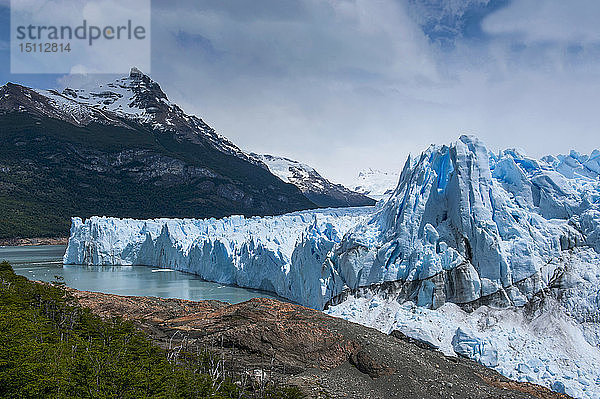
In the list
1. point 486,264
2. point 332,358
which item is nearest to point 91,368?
point 332,358

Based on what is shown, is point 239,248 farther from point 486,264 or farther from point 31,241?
point 31,241

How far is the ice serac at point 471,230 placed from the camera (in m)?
14.6

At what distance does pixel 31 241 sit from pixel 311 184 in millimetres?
104317

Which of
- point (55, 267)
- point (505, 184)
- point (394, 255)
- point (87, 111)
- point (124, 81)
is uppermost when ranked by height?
point (124, 81)

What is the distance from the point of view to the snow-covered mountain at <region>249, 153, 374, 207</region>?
5758 inches

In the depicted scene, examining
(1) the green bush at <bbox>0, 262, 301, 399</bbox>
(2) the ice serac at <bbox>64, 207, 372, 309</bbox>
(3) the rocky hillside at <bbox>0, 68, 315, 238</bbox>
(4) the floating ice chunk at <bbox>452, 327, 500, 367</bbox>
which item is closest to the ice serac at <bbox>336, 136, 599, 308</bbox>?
(4) the floating ice chunk at <bbox>452, 327, 500, 367</bbox>

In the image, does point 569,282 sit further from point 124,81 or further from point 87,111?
point 124,81

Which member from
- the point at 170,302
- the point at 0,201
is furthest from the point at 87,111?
the point at 170,302

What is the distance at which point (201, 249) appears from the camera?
35031mm

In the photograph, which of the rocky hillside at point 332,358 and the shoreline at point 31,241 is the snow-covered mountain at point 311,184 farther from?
the rocky hillside at point 332,358

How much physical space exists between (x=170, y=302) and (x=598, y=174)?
19.6 meters

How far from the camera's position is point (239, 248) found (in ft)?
102

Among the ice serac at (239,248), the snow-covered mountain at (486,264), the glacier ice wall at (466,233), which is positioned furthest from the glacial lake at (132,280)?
the snow-covered mountain at (486,264)

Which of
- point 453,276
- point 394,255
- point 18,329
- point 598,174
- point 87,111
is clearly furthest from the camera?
point 87,111
